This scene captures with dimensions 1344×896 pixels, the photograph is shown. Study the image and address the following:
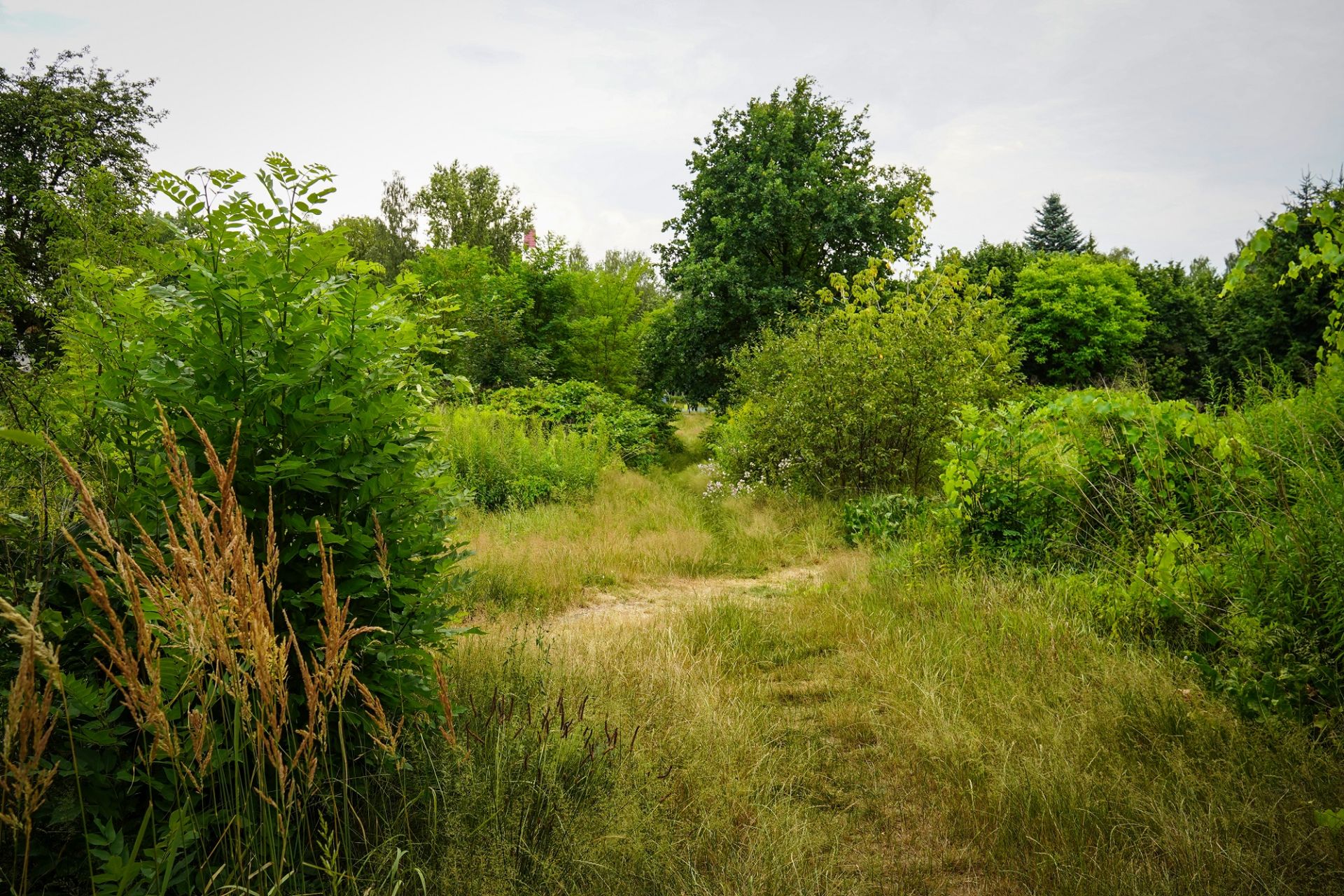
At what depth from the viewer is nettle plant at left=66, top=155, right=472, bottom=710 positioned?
214 cm

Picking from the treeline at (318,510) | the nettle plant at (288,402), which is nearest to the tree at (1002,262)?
Answer: the treeline at (318,510)

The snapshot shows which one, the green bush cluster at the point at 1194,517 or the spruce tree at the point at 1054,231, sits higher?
the spruce tree at the point at 1054,231

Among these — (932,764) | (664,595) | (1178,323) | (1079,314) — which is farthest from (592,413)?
(1178,323)

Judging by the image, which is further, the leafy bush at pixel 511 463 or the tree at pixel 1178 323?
the tree at pixel 1178 323

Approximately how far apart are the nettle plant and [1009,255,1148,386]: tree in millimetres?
29489

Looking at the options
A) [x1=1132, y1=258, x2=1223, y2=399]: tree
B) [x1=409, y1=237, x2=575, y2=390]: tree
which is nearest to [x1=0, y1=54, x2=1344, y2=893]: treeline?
[x1=409, y1=237, x2=575, y2=390]: tree

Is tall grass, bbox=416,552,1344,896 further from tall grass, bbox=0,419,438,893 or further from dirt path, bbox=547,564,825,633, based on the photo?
dirt path, bbox=547,564,825,633

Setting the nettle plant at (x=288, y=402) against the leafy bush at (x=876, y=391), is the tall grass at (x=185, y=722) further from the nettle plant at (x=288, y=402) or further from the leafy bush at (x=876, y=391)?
the leafy bush at (x=876, y=391)

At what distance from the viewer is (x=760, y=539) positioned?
7777mm

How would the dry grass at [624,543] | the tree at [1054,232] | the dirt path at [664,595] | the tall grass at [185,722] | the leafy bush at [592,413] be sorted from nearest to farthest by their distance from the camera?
the tall grass at [185,722] → the dirt path at [664,595] → the dry grass at [624,543] → the leafy bush at [592,413] → the tree at [1054,232]

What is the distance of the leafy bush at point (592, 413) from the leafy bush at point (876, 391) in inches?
166

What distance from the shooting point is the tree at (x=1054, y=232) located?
139ft

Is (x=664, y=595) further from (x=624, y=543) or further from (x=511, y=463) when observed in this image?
(x=511, y=463)

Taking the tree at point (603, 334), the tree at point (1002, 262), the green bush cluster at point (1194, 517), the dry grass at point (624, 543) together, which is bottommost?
the dry grass at point (624, 543)
